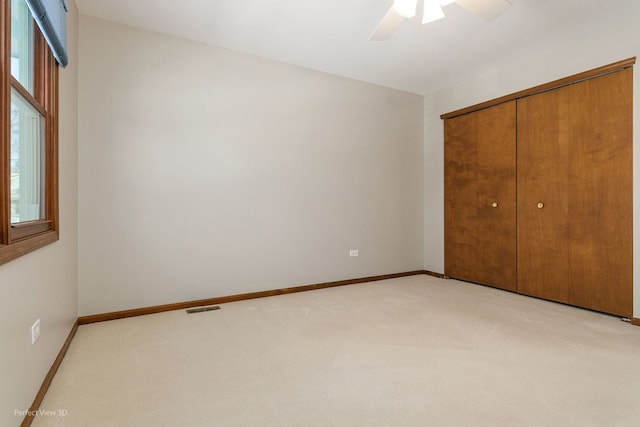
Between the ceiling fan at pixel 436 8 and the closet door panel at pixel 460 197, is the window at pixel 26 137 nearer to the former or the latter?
the ceiling fan at pixel 436 8

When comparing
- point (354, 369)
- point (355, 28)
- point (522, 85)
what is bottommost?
point (354, 369)

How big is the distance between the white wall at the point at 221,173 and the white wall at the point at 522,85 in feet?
1.47

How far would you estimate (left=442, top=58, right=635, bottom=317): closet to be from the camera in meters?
2.98

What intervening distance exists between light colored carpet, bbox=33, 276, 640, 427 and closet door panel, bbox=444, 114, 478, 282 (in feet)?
4.07

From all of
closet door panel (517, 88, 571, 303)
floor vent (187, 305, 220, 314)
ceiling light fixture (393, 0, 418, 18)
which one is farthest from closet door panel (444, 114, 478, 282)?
floor vent (187, 305, 220, 314)

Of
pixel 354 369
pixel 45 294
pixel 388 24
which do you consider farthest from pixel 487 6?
pixel 45 294

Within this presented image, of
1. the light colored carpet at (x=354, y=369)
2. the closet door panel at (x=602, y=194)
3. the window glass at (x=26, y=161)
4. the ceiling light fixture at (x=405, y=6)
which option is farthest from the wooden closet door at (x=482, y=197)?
the window glass at (x=26, y=161)

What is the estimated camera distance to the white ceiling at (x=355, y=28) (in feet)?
8.96

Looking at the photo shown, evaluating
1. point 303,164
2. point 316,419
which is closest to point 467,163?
point 303,164

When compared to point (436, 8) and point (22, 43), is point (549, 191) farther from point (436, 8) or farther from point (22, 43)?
point (22, 43)

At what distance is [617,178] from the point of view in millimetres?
2963

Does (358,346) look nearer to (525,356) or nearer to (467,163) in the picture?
(525,356)

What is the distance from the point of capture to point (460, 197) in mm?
4430

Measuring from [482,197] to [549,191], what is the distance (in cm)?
77
